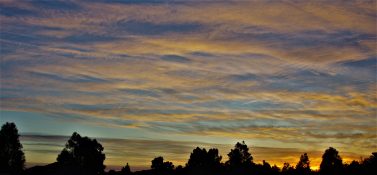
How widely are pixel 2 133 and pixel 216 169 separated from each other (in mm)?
Answer: 44349

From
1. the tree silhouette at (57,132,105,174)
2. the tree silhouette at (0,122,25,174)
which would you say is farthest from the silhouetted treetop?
the tree silhouette at (0,122,25,174)

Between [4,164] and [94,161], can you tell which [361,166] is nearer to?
[94,161]

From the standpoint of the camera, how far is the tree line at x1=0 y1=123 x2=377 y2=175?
3194 inches

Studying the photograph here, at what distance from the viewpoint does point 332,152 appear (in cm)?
11750

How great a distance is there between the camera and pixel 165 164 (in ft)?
363

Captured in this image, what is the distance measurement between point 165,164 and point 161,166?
1619 millimetres

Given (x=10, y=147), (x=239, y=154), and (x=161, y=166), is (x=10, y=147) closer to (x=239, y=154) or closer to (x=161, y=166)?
(x=161, y=166)

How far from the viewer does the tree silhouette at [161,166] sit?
104500mm

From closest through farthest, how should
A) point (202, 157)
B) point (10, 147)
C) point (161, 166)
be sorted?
point (10, 147) → point (161, 166) → point (202, 157)

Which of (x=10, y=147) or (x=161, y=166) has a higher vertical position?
(x=10, y=147)

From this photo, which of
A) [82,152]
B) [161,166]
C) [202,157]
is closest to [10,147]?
[82,152]

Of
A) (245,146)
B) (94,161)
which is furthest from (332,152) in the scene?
(94,161)

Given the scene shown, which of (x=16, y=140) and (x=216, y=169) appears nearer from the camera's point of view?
(x=216, y=169)

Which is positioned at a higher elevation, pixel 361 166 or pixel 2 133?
pixel 2 133
